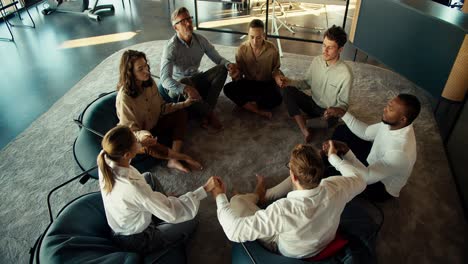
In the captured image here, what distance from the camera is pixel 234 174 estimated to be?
2.70 meters

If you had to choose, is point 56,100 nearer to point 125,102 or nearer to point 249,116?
point 125,102

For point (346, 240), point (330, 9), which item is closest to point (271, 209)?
point (346, 240)

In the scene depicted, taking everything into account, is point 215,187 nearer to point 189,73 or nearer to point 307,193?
point 307,193

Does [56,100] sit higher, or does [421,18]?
[421,18]

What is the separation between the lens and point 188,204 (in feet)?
6.01

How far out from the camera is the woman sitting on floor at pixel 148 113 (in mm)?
2359

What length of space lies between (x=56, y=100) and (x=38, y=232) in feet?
5.92

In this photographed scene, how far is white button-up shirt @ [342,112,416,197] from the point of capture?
2033mm

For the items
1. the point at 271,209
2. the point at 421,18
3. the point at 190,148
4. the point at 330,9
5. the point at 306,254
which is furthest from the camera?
the point at 330,9

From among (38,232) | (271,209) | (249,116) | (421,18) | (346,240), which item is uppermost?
(421,18)

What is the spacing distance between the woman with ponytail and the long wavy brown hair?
0.77 m

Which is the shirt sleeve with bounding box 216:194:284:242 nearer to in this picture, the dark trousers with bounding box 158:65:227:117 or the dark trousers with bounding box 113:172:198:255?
the dark trousers with bounding box 113:172:198:255

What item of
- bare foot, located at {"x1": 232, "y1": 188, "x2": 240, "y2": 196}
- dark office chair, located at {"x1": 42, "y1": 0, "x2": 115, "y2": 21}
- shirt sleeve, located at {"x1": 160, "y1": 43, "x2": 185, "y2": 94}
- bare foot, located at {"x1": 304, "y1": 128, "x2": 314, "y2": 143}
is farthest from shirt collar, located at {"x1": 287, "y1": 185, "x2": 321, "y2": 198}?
dark office chair, located at {"x1": 42, "y1": 0, "x2": 115, "y2": 21}

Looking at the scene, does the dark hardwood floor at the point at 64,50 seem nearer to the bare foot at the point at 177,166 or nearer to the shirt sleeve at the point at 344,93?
the bare foot at the point at 177,166
